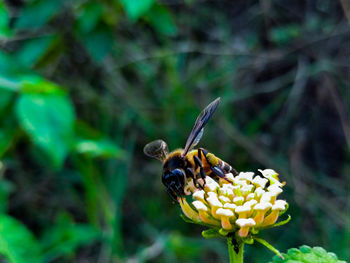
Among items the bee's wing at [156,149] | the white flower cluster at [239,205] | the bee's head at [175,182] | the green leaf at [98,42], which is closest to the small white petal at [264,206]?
the white flower cluster at [239,205]

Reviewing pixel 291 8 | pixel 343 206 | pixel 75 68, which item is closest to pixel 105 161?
pixel 75 68

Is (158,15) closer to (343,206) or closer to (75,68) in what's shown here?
(75,68)

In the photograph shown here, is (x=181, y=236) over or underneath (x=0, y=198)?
underneath

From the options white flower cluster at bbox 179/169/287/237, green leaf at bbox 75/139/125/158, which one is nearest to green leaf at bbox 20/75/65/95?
green leaf at bbox 75/139/125/158

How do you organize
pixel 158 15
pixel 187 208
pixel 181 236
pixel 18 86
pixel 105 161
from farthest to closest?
pixel 105 161, pixel 181 236, pixel 158 15, pixel 18 86, pixel 187 208

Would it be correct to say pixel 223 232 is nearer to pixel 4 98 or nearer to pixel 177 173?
pixel 177 173
